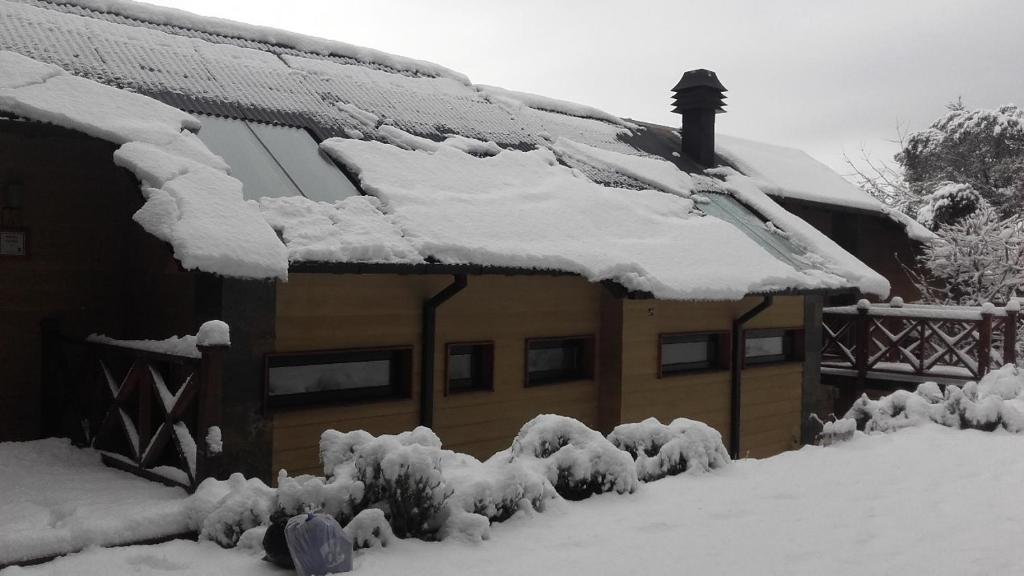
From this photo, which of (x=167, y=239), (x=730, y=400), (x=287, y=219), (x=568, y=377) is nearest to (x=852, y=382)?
(x=730, y=400)

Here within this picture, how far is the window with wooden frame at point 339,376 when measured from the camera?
6332 mm

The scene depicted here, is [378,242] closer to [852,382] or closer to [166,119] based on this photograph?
[166,119]

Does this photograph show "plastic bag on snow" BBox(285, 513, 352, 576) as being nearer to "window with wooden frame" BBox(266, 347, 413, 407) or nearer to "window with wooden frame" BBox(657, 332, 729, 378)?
"window with wooden frame" BBox(266, 347, 413, 407)

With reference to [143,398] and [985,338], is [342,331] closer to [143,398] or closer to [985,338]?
[143,398]

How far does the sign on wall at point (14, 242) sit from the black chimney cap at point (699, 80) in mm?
10412

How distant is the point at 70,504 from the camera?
15.4 ft

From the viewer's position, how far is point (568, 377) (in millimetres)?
8508

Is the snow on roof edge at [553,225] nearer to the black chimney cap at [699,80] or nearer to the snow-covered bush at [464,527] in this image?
the snow-covered bush at [464,527]

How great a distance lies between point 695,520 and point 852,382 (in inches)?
396

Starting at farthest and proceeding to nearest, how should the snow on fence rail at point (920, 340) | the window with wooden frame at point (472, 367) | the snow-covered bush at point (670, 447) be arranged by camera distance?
the snow on fence rail at point (920, 340), the window with wooden frame at point (472, 367), the snow-covered bush at point (670, 447)

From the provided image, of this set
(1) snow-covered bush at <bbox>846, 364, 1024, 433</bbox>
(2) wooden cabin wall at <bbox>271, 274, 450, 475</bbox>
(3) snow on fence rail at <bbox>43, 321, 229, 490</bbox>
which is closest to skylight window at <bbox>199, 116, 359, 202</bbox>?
(2) wooden cabin wall at <bbox>271, 274, 450, 475</bbox>

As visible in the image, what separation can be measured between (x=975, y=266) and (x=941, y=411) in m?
11.7

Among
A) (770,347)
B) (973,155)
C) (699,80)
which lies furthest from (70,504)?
(973,155)

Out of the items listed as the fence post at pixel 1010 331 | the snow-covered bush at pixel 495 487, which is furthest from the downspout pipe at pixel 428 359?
the fence post at pixel 1010 331
